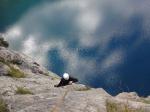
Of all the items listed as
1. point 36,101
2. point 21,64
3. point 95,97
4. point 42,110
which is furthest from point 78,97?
point 21,64

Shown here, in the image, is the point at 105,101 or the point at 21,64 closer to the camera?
the point at 105,101

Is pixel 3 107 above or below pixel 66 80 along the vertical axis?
below

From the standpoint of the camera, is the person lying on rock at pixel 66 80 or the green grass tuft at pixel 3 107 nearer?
the green grass tuft at pixel 3 107

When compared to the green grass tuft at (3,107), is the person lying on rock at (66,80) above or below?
above

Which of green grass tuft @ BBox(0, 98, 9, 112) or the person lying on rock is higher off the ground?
the person lying on rock

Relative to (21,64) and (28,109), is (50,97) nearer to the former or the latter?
(28,109)

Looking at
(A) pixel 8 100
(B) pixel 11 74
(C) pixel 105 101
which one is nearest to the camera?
(C) pixel 105 101

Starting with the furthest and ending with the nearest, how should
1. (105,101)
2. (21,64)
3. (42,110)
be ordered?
(21,64), (105,101), (42,110)

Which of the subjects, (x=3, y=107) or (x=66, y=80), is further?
(x=66, y=80)

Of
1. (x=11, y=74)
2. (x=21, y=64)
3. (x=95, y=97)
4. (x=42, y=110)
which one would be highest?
(x=21, y=64)

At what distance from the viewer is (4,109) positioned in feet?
56.3

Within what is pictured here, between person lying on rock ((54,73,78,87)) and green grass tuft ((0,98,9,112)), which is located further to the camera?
person lying on rock ((54,73,78,87))

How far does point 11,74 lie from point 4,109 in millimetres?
29991

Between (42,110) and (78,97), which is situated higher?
(78,97)
